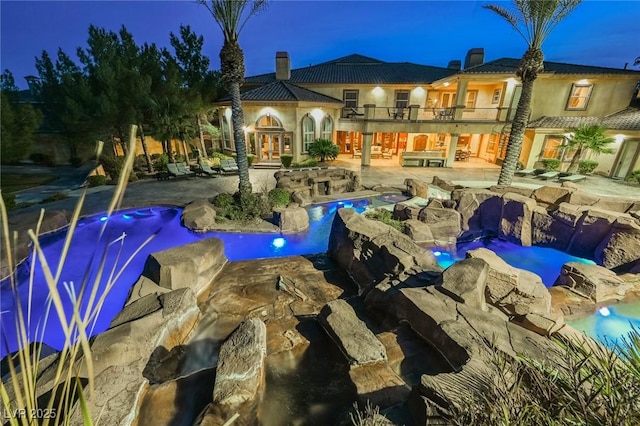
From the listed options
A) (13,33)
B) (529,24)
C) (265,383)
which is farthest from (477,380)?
(13,33)

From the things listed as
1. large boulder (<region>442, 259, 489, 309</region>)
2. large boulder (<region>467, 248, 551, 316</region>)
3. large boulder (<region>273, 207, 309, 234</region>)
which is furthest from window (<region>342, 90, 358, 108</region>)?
large boulder (<region>442, 259, 489, 309</region>)

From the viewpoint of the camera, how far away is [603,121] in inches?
730

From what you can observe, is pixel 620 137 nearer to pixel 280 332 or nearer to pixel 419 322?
pixel 419 322

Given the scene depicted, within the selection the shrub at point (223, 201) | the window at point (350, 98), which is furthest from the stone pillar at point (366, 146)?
the shrub at point (223, 201)

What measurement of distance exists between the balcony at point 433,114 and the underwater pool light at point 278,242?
13.8 m

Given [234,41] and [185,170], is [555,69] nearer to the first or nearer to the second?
[234,41]

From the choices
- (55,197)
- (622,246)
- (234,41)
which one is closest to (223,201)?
Answer: (234,41)

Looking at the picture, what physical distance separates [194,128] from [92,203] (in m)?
8.06

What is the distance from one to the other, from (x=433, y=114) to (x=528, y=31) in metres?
11.5

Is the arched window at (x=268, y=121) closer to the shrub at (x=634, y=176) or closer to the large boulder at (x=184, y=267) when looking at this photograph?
the large boulder at (x=184, y=267)

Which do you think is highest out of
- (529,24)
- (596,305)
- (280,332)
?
(529,24)

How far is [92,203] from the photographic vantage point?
1238 cm

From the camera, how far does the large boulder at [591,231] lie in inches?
341

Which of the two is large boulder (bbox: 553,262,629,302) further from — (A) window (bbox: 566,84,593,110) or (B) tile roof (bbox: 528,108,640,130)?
(A) window (bbox: 566,84,593,110)
